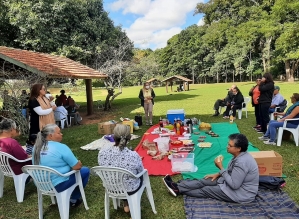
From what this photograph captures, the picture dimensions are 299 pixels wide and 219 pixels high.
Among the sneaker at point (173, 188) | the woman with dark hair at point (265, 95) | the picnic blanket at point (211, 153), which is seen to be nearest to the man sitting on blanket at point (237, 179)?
the sneaker at point (173, 188)

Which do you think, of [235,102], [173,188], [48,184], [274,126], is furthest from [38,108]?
[235,102]

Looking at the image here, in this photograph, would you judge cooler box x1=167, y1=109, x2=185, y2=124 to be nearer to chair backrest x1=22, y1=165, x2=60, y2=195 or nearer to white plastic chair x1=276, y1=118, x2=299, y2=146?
white plastic chair x1=276, y1=118, x2=299, y2=146

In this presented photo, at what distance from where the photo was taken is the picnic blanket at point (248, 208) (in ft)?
10.2

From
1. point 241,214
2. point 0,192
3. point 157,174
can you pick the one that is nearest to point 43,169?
point 0,192

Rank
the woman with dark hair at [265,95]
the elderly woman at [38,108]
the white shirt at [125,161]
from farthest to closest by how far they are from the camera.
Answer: the woman with dark hair at [265,95], the elderly woman at [38,108], the white shirt at [125,161]

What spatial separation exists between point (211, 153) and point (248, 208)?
7.66 ft

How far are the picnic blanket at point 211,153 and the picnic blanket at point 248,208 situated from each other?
1006 millimetres

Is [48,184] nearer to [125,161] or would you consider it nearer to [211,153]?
[125,161]

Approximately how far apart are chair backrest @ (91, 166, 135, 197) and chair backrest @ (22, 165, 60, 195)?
0.57 meters

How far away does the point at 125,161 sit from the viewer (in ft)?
9.91

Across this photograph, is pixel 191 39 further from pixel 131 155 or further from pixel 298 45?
pixel 131 155

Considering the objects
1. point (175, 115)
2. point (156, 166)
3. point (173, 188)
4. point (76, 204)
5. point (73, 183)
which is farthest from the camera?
point (175, 115)

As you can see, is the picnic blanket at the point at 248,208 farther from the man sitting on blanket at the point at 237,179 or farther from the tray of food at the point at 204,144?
the tray of food at the point at 204,144

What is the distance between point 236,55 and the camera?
46094mm
